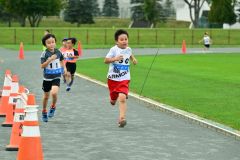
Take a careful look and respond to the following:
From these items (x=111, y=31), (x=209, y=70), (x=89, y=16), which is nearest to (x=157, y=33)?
(x=111, y=31)

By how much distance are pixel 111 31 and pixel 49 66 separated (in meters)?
72.5

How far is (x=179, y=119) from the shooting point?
13.4 metres

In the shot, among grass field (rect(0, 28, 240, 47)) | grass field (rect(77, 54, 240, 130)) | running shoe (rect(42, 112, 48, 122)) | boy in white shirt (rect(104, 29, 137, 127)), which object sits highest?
boy in white shirt (rect(104, 29, 137, 127))

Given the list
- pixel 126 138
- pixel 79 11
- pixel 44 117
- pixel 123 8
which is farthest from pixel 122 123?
pixel 123 8

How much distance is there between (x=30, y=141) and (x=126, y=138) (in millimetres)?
3600

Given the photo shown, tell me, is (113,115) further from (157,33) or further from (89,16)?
(89,16)

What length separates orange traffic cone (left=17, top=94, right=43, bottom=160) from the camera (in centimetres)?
752

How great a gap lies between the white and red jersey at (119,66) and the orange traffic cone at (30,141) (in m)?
4.87

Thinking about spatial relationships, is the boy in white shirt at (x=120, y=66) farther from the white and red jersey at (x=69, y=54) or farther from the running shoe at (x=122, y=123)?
the white and red jersey at (x=69, y=54)

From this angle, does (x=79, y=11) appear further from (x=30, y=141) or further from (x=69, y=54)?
(x=30, y=141)

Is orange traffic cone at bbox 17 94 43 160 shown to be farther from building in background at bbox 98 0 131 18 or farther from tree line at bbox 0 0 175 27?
building in background at bbox 98 0 131 18

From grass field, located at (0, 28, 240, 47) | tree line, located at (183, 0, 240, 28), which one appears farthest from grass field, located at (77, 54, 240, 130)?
tree line, located at (183, 0, 240, 28)

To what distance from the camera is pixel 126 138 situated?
11.0 m

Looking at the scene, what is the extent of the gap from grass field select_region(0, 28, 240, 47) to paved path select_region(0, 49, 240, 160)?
192 feet
